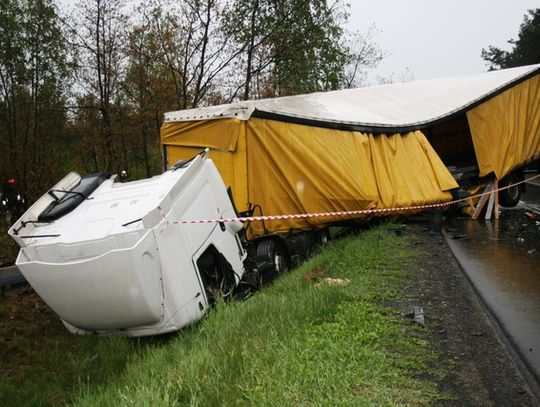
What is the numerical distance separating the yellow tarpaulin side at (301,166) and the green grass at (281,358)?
2.28m

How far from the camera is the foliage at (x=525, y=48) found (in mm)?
40434

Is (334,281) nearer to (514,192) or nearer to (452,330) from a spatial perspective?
(452,330)

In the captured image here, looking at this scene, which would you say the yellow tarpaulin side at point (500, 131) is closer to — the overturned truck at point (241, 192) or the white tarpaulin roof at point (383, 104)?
the overturned truck at point (241, 192)

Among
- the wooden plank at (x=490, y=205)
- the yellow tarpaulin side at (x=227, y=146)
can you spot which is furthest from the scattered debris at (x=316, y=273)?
the wooden plank at (x=490, y=205)

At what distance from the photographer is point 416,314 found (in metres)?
4.30

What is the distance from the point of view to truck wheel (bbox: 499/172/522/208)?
12.6m

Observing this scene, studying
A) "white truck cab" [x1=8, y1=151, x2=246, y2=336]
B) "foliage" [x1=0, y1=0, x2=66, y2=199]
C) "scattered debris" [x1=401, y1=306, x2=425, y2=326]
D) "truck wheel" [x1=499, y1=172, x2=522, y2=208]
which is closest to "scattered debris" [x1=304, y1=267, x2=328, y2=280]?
"white truck cab" [x1=8, y1=151, x2=246, y2=336]

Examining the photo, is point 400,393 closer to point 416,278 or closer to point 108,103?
point 416,278

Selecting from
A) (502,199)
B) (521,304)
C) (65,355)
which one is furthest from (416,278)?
(502,199)

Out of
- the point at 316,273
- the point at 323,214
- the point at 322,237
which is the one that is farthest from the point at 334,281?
the point at 322,237

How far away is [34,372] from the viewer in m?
5.09

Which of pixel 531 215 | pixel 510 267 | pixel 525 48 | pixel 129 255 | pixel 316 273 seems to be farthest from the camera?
pixel 525 48

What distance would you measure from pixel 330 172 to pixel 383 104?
12.1ft

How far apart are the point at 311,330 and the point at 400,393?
110 centimetres
